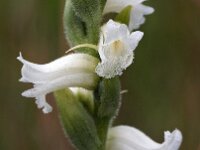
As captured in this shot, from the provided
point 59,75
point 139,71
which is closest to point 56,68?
point 59,75

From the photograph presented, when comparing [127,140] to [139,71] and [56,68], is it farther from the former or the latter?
[139,71]

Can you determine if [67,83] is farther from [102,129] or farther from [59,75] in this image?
[102,129]

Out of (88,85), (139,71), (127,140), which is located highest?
(88,85)

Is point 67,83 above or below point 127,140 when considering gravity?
above

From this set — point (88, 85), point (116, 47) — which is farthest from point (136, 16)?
point (116, 47)

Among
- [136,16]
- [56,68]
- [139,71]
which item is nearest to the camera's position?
[56,68]

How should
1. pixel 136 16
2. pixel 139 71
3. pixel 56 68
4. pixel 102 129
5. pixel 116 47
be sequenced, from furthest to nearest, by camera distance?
pixel 139 71, pixel 136 16, pixel 102 129, pixel 56 68, pixel 116 47

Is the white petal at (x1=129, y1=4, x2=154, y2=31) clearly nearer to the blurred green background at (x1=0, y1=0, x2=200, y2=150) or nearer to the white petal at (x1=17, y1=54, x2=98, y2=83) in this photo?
the white petal at (x1=17, y1=54, x2=98, y2=83)

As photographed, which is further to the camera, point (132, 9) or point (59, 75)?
point (132, 9)

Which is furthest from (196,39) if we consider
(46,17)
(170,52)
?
(46,17)
